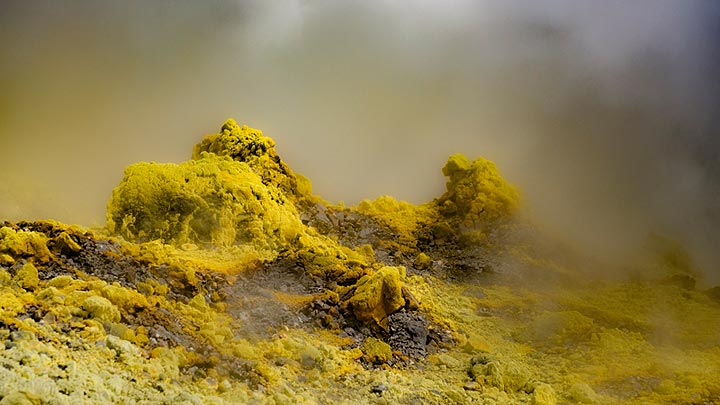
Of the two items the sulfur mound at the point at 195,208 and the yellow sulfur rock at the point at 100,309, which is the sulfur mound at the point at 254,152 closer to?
the sulfur mound at the point at 195,208

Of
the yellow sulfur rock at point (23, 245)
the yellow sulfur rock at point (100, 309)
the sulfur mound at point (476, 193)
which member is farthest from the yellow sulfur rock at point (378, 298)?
the sulfur mound at point (476, 193)

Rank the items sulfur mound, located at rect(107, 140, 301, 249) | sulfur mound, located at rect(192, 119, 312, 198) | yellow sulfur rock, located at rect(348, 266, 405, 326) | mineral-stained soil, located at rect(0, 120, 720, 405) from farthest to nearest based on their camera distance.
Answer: sulfur mound, located at rect(192, 119, 312, 198), sulfur mound, located at rect(107, 140, 301, 249), yellow sulfur rock, located at rect(348, 266, 405, 326), mineral-stained soil, located at rect(0, 120, 720, 405)

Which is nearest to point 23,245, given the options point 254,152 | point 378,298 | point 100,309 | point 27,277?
point 27,277

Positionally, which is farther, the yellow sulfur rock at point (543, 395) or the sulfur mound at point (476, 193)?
the sulfur mound at point (476, 193)

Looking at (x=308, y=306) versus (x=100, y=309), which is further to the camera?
(x=308, y=306)

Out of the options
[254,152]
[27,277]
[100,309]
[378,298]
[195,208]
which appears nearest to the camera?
[100,309]

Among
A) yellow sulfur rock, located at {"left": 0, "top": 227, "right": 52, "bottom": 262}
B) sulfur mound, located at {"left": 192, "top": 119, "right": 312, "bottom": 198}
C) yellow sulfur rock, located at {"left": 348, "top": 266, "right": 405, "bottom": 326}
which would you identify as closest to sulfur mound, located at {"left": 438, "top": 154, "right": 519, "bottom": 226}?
sulfur mound, located at {"left": 192, "top": 119, "right": 312, "bottom": 198}

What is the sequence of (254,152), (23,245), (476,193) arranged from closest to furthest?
(23,245) → (254,152) → (476,193)

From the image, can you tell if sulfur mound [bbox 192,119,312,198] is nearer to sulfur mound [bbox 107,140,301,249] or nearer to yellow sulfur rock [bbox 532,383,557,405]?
sulfur mound [bbox 107,140,301,249]

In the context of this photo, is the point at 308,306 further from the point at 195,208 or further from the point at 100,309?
the point at 100,309

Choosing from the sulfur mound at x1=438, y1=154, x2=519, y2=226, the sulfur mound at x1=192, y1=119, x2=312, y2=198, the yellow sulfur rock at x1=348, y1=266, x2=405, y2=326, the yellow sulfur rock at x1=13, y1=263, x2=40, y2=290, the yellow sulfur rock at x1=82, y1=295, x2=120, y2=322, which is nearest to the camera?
the yellow sulfur rock at x1=82, y1=295, x2=120, y2=322
